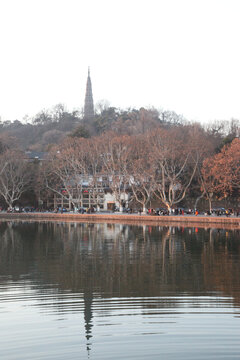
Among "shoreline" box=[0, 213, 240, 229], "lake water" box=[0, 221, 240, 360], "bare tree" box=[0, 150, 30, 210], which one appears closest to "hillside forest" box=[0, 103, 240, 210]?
"bare tree" box=[0, 150, 30, 210]

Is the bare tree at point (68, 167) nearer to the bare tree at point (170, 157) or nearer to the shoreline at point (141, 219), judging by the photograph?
the shoreline at point (141, 219)

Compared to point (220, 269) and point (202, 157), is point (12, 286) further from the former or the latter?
point (202, 157)

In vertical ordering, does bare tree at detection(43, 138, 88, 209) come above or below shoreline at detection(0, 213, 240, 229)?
above

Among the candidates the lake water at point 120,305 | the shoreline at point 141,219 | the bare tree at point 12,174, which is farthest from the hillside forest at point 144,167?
the lake water at point 120,305

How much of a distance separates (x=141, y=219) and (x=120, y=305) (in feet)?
138

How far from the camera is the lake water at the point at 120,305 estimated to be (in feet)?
36.1

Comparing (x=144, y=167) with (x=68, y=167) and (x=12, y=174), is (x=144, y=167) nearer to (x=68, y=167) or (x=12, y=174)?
(x=68, y=167)

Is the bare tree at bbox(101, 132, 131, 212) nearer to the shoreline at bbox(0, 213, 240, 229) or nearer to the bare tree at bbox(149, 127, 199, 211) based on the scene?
the bare tree at bbox(149, 127, 199, 211)

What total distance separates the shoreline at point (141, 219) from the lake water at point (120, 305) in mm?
22107

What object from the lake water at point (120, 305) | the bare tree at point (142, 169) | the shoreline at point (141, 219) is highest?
the bare tree at point (142, 169)

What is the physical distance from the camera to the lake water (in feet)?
36.1

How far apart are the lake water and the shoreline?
72.5 ft

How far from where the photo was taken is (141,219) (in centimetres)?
5675

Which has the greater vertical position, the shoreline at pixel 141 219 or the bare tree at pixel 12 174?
the bare tree at pixel 12 174
